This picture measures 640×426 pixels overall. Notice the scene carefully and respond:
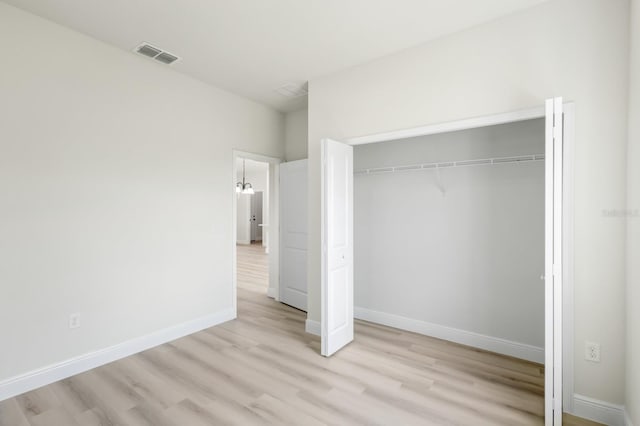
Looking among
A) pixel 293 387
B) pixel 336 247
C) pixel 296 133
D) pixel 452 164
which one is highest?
pixel 296 133

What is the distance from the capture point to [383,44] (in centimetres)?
293

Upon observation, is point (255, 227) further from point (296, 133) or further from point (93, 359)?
point (93, 359)

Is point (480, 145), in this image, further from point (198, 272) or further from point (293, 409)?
point (198, 272)

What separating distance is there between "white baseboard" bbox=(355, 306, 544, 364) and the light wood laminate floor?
0.32 feet

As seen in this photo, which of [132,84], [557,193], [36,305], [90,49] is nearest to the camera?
[557,193]

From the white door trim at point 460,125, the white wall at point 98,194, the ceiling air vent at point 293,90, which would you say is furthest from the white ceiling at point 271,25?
the white door trim at point 460,125

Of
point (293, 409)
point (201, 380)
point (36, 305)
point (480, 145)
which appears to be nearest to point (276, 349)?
point (201, 380)

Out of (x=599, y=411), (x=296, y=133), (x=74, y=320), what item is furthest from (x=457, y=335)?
(x=74, y=320)

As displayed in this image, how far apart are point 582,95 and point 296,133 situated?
344 cm

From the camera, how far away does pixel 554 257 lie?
6.47 feet

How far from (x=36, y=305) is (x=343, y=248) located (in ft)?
8.78

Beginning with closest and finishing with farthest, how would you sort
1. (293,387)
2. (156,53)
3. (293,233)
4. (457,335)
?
(293,387)
(156,53)
(457,335)
(293,233)

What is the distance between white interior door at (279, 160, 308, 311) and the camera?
451cm

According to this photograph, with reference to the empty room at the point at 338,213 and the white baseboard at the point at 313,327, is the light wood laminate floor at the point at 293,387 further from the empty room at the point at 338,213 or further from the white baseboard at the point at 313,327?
the white baseboard at the point at 313,327
